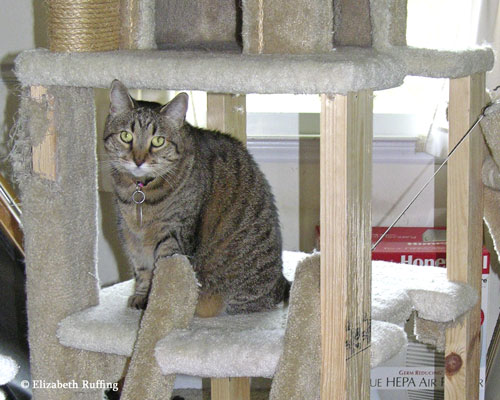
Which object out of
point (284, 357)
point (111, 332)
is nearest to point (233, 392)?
point (111, 332)

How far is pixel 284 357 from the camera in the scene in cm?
104

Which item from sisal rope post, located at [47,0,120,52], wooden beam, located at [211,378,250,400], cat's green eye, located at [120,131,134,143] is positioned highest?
sisal rope post, located at [47,0,120,52]

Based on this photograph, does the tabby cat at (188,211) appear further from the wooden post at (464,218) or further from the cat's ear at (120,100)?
the wooden post at (464,218)

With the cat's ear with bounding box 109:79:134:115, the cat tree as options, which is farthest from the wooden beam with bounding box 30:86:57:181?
the cat's ear with bounding box 109:79:134:115

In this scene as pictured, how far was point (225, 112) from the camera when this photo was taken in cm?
159

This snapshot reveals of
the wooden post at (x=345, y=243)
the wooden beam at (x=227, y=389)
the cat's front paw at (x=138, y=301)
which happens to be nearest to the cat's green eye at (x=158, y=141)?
the cat's front paw at (x=138, y=301)

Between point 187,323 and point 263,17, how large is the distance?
47cm

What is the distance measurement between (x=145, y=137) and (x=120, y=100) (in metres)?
0.08

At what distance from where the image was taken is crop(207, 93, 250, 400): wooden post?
62.3 inches

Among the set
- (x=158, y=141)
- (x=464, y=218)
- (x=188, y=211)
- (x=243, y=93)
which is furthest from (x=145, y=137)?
(x=464, y=218)

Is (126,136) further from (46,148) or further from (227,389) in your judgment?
(227,389)

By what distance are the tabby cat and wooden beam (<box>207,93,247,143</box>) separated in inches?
8.4

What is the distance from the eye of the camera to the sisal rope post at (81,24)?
112 centimetres

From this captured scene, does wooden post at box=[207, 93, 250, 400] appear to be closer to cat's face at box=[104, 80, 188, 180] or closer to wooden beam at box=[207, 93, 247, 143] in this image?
wooden beam at box=[207, 93, 247, 143]
